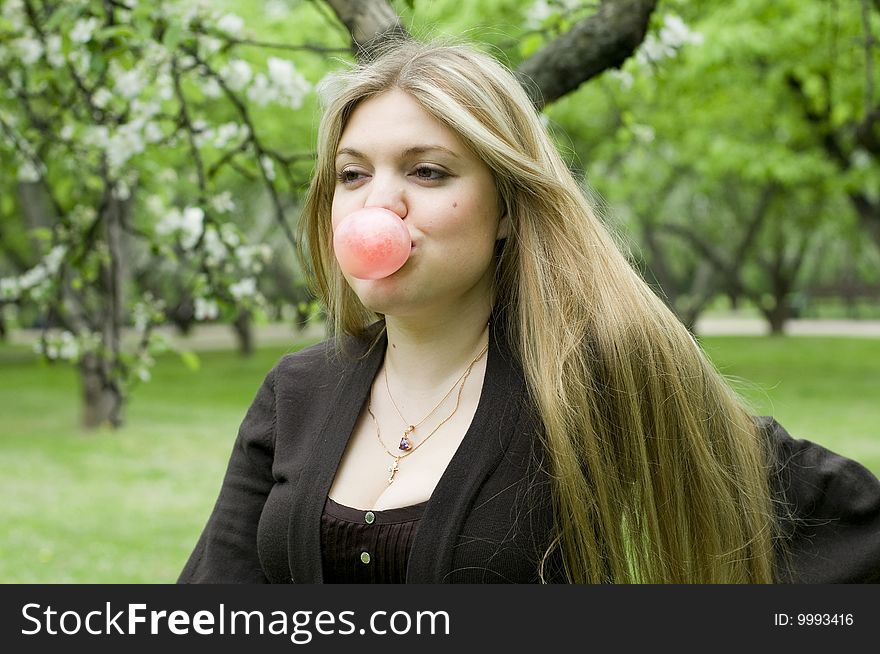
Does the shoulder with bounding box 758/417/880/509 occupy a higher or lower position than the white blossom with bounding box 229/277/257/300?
higher

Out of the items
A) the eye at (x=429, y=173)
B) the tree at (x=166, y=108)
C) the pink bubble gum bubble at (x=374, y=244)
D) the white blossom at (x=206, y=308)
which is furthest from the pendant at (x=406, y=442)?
the white blossom at (x=206, y=308)

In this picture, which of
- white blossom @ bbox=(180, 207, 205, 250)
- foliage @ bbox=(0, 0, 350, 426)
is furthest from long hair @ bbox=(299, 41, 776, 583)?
white blossom @ bbox=(180, 207, 205, 250)

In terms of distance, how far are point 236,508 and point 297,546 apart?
24 centimetres

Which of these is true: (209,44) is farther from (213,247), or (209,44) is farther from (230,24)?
(213,247)

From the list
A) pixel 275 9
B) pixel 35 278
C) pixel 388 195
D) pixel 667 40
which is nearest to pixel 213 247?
pixel 35 278

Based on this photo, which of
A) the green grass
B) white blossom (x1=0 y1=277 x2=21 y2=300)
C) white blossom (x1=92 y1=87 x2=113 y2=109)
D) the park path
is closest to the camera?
white blossom (x1=92 y1=87 x2=113 y2=109)

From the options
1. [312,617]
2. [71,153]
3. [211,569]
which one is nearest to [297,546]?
[312,617]

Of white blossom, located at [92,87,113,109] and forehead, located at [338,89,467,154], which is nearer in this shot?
forehead, located at [338,89,467,154]

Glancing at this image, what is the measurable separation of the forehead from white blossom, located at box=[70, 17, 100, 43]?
142 cm

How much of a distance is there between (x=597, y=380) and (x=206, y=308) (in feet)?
6.37

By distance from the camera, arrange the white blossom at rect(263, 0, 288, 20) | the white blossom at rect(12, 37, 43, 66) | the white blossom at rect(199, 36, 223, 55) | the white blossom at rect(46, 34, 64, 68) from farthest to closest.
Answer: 1. the white blossom at rect(263, 0, 288, 20)
2. the white blossom at rect(12, 37, 43, 66)
3. the white blossom at rect(46, 34, 64, 68)
4. the white blossom at rect(199, 36, 223, 55)

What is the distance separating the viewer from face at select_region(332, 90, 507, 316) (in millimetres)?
1908

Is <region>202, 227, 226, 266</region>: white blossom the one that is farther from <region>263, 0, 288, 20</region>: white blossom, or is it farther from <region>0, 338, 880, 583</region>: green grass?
<region>263, 0, 288, 20</region>: white blossom

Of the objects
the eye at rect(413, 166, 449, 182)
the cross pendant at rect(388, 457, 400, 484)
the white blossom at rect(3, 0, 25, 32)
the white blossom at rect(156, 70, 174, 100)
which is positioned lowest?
the cross pendant at rect(388, 457, 400, 484)
